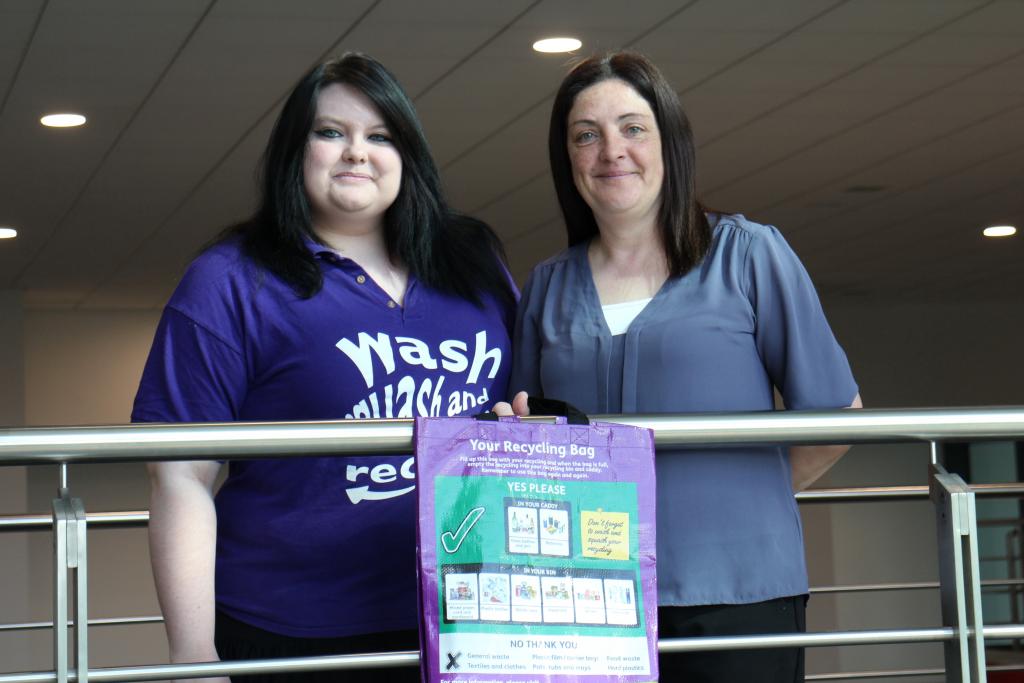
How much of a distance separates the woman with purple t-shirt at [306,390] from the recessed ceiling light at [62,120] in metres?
4.50

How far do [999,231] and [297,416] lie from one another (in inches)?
338

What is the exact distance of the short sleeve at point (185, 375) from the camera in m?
1.78

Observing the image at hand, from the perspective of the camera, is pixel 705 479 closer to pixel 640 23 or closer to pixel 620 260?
pixel 620 260

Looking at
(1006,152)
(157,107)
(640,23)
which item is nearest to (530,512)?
(640,23)

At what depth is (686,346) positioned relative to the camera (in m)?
1.82

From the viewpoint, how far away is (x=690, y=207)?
196 cm

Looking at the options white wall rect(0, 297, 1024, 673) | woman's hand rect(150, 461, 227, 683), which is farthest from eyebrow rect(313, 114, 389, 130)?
white wall rect(0, 297, 1024, 673)

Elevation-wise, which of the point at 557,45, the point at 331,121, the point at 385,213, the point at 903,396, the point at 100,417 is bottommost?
the point at 385,213

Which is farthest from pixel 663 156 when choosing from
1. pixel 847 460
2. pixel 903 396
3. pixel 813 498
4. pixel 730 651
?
pixel 903 396

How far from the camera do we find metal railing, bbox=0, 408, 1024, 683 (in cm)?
139

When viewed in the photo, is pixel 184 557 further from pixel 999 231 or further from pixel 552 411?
pixel 999 231

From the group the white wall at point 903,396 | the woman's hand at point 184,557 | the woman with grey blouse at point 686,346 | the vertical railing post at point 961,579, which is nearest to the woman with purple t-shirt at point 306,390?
the woman's hand at point 184,557

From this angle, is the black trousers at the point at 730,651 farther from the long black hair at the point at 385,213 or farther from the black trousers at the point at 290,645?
the long black hair at the point at 385,213

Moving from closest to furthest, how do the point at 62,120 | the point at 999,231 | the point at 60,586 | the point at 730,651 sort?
1. the point at 60,586
2. the point at 730,651
3. the point at 62,120
4. the point at 999,231
